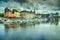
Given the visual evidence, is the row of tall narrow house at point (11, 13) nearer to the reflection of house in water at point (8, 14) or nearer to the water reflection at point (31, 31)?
the reflection of house in water at point (8, 14)

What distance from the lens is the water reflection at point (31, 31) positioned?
7.54ft

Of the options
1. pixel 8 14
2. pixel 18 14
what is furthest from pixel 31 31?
pixel 8 14

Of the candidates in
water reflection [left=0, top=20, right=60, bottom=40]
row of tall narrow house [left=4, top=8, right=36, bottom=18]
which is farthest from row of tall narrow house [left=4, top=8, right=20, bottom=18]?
water reflection [left=0, top=20, right=60, bottom=40]

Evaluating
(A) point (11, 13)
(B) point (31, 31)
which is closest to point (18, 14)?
(A) point (11, 13)

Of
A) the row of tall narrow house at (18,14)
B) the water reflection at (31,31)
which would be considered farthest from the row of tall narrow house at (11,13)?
the water reflection at (31,31)

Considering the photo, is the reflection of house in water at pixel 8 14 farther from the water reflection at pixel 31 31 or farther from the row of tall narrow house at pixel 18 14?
the water reflection at pixel 31 31

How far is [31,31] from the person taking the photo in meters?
2.34

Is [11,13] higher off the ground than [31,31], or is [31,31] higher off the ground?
[11,13]

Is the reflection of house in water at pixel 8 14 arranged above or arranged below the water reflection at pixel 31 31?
above

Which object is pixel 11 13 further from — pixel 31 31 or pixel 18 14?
pixel 31 31

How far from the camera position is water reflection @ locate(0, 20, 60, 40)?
2297mm

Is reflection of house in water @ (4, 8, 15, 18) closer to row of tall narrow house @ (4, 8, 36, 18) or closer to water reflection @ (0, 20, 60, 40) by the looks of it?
row of tall narrow house @ (4, 8, 36, 18)

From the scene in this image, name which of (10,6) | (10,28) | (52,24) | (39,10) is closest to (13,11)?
(10,6)

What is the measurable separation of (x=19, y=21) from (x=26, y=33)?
0.23 m
